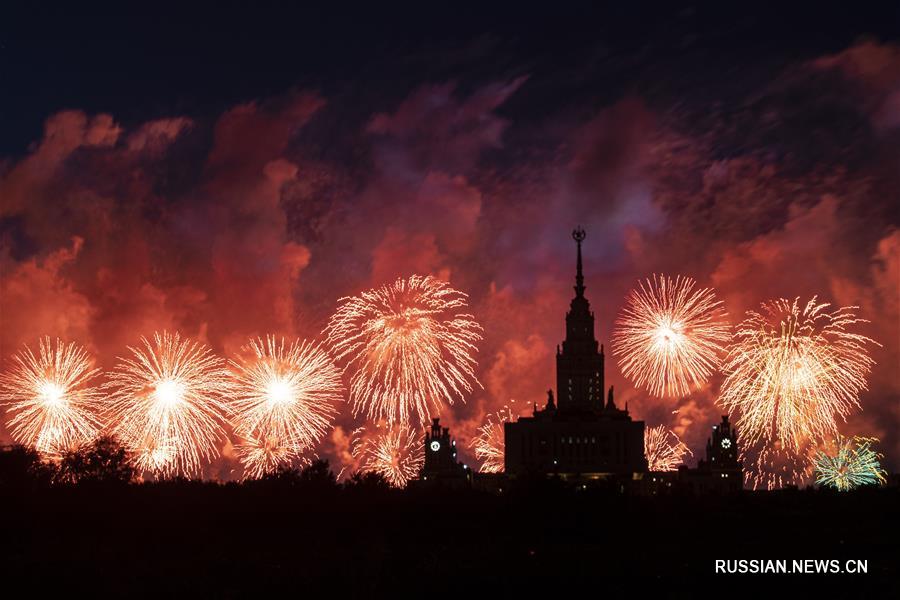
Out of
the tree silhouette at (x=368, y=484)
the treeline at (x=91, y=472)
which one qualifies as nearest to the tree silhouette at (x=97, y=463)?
the treeline at (x=91, y=472)

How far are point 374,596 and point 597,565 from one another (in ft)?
71.5

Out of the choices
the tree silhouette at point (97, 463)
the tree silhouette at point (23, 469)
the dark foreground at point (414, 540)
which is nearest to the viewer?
the dark foreground at point (414, 540)

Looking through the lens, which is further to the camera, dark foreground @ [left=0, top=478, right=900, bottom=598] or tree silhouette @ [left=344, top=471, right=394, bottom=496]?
tree silhouette @ [left=344, top=471, right=394, bottom=496]

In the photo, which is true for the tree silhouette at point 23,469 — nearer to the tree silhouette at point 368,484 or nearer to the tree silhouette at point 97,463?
the tree silhouette at point 97,463

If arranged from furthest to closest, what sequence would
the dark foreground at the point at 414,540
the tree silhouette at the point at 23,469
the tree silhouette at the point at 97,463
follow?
the tree silhouette at the point at 97,463 → the tree silhouette at the point at 23,469 → the dark foreground at the point at 414,540

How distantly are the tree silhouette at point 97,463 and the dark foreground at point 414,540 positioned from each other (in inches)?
193

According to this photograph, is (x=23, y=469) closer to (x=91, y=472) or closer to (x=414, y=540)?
(x=91, y=472)

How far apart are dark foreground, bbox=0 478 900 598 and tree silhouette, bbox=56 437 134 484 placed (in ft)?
16.1

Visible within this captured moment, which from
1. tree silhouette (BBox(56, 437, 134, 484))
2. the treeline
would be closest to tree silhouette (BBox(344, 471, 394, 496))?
the treeline

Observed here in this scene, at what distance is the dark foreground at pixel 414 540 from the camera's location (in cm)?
8881

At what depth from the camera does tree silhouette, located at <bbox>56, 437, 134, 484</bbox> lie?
514 feet

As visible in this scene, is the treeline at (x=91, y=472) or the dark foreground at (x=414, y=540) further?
the treeline at (x=91, y=472)

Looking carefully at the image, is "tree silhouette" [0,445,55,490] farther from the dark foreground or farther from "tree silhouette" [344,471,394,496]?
"tree silhouette" [344,471,394,496]

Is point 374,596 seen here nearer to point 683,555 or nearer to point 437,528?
point 683,555
